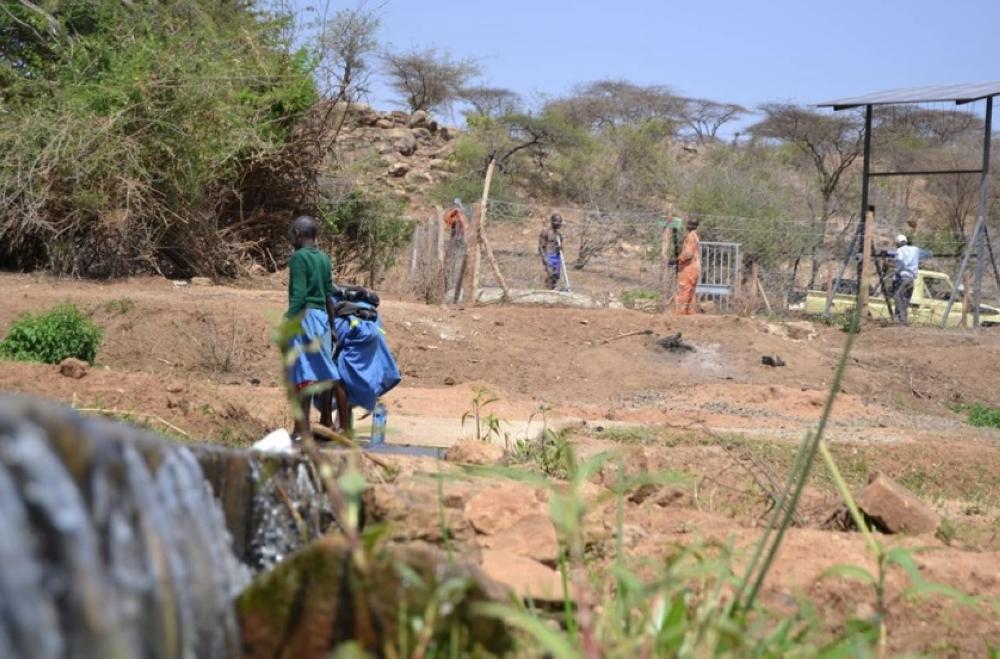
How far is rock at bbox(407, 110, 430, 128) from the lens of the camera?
131 ft

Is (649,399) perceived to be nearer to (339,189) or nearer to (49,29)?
(339,189)

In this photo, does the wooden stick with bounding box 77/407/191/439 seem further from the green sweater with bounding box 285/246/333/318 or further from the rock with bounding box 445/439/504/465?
the rock with bounding box 445/439/504/465

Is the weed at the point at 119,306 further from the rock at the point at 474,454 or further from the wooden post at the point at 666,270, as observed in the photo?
the wooden post at the point at 666,270

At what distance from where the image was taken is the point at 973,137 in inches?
1682

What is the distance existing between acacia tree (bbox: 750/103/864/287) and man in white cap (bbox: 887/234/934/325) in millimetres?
14621

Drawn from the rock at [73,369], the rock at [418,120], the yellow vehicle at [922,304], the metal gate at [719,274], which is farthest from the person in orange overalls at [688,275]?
the rock at [418,120]

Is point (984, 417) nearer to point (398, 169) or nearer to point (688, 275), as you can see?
point (688, 275)

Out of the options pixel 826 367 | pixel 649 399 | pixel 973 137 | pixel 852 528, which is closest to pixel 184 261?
pixel 649 399

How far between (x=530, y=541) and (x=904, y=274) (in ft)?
53.6

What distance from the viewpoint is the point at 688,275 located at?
1842cm

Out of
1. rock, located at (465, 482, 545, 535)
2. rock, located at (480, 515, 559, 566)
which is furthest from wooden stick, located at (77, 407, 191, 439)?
rock, located at (480, 515, 559, 566)

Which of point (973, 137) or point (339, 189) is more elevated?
point (973, 137)

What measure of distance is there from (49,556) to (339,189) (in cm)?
1829

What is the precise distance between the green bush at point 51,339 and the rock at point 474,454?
4.82m
